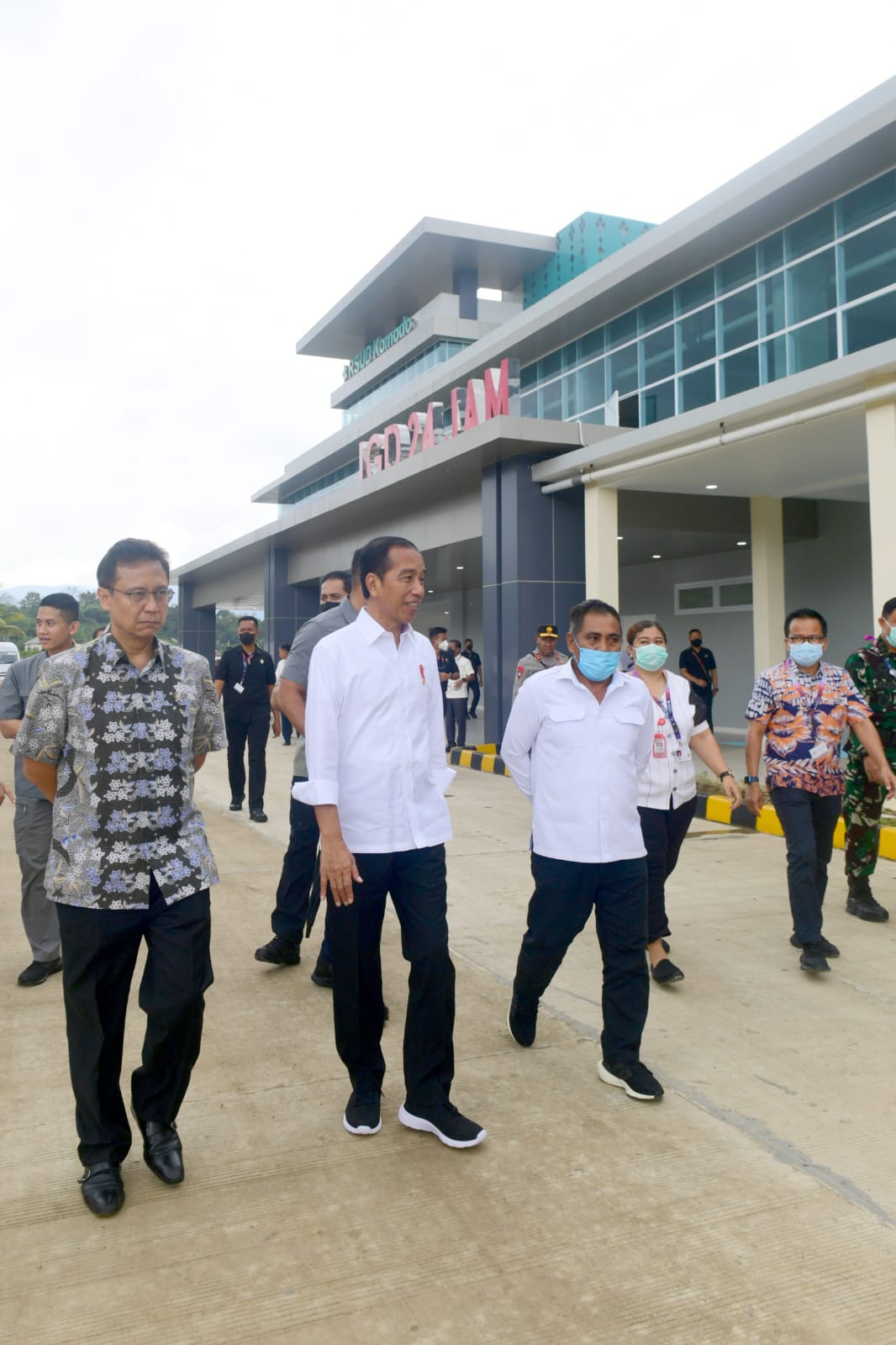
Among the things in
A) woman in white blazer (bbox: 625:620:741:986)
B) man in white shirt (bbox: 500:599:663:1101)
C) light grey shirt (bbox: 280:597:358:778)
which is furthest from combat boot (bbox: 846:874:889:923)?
light grey shirt (bbox: 280:597:358:778)

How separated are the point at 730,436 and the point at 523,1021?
9.17 metres

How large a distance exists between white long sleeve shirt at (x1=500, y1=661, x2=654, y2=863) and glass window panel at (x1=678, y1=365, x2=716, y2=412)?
11.2 meters

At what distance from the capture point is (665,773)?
4.65m

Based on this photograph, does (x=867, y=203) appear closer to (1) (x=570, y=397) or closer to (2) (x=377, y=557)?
(1) (x=570, y=397)

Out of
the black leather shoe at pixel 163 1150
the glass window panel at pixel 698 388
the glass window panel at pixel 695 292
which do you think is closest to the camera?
the black leather shoe at pixel 163 1150

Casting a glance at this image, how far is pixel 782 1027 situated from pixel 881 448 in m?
7.61

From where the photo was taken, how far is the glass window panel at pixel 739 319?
13.5m

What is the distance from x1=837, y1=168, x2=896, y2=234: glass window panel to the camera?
11.5 meters

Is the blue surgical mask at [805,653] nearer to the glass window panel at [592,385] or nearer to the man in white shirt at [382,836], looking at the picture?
the man in white shirt at [382,836]

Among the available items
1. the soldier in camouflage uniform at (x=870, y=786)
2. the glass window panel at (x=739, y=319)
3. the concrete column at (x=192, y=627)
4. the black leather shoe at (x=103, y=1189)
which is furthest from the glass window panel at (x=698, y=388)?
the concrete column at (x=192, y=627)

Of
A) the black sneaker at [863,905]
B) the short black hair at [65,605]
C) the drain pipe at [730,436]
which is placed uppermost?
the drain pipe at [730,436]

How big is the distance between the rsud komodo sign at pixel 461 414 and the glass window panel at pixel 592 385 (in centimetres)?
133

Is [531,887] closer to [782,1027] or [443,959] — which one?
[782,1027]

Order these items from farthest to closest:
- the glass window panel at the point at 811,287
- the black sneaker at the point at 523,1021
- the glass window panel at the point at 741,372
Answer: the glass window panel at the point at 741,372
the glass window panel at the point at 811,287
the black sneaker at the point at 523,1021
